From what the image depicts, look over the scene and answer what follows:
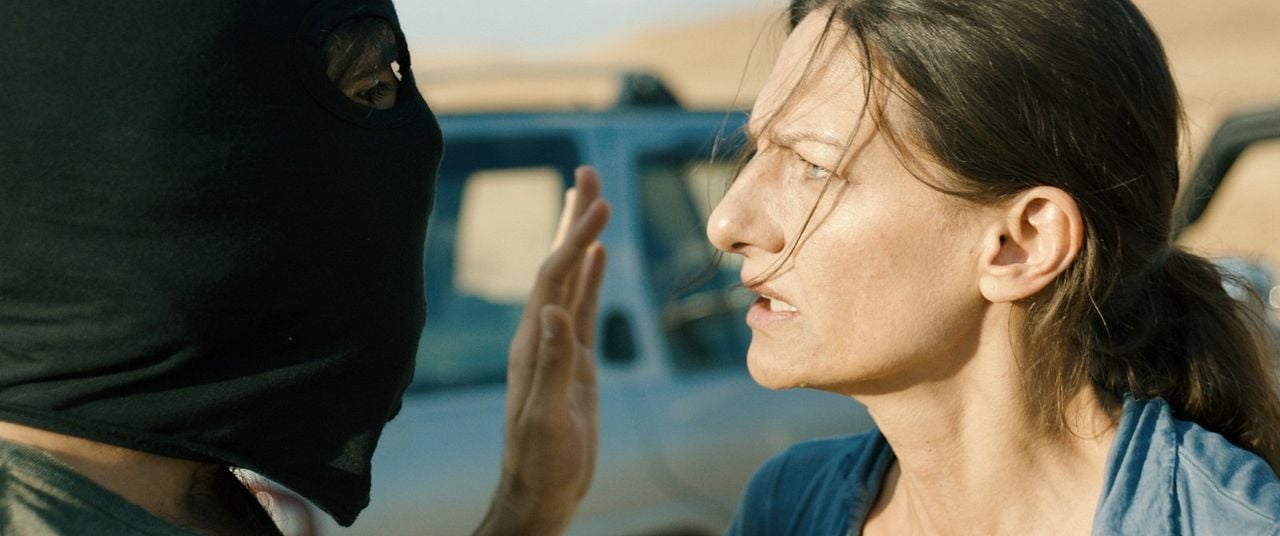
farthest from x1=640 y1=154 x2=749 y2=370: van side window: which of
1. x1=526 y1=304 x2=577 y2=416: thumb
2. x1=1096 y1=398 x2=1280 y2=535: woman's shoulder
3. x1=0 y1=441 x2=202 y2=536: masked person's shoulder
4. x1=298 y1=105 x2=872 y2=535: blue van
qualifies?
x1=0 y1=441 x2=202 y2=536: masked person's shoulder

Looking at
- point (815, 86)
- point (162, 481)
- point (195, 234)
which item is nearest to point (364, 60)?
point (195, 234)

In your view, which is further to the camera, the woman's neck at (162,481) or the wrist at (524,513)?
the wrist at (524,513)

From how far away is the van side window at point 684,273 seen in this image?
4.43 meters

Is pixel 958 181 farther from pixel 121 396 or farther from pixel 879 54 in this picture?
pixel 121 396

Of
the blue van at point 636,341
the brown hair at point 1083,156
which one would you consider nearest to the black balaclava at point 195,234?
the brown hair at point 1083,156

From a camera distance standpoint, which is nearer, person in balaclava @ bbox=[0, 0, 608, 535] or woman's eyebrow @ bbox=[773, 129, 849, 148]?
person in balaclava @ bbox=[0, 0, 608, 535]

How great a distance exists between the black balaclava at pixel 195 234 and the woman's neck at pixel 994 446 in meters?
0.87

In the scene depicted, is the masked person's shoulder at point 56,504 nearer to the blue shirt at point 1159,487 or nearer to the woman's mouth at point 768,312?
the woman's mouth at point 768,312

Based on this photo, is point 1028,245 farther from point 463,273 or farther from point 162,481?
point 463,273

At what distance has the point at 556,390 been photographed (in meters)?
2.26

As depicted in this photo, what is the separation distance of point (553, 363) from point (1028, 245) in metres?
0.79

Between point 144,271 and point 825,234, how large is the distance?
984 millimetres

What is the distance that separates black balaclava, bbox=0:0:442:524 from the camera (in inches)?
57.8

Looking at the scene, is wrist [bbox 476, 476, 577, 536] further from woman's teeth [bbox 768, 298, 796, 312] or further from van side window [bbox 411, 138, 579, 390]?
van side window [bbox 411, 138, 579, 390]
